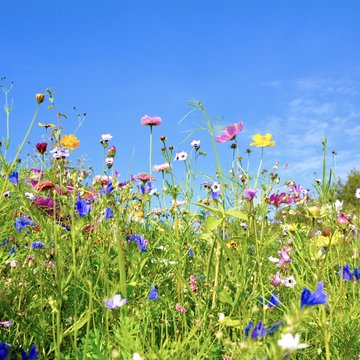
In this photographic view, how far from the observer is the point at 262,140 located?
288cm

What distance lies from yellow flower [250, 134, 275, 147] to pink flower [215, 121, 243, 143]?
323 millimetres

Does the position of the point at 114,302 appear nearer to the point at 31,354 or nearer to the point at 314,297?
the point at 31,354

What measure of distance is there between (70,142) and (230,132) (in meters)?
1.32

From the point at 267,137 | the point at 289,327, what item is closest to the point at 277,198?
the point at 267,137

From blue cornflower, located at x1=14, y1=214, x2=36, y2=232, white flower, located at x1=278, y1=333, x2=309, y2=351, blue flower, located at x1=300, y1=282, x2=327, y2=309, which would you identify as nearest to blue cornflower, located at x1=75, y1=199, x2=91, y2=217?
blue cornflower, located at x1=14, y1=214, x2=36, y2=232

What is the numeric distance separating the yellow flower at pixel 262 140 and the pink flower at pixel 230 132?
0.32 metres

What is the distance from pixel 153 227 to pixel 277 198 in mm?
741

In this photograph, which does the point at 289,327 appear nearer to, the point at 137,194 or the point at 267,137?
the point at 267,137

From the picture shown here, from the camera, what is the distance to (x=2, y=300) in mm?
1756

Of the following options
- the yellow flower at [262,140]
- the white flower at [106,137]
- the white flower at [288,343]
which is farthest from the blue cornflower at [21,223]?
the white flower at [288,343]

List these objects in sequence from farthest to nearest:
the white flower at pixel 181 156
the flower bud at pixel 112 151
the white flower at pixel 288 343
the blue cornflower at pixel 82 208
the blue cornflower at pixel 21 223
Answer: the white flower at pixel 181 156
the flower bud at pixel 112 151
the blue cornflower at pixel 21 223
the blue cornflower at pixel 82 208
the white flower at pixel 288 343

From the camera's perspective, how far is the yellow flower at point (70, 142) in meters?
3.40

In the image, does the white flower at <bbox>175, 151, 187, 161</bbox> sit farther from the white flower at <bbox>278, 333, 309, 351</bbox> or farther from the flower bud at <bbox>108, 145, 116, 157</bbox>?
the white flower at <bbox>278, 333, 309, 351</bbox>

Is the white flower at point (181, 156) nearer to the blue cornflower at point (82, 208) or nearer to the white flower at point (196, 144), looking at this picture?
the white flower at point (196, 144)
